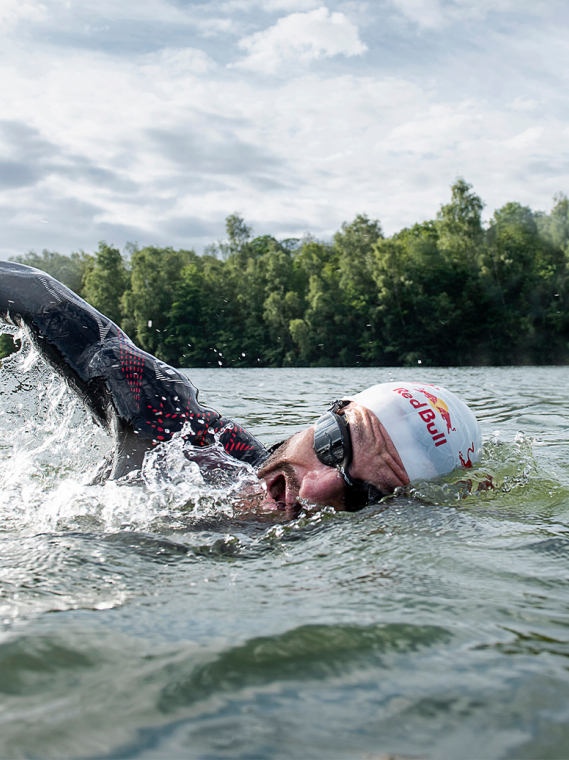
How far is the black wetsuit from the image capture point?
3.45 m

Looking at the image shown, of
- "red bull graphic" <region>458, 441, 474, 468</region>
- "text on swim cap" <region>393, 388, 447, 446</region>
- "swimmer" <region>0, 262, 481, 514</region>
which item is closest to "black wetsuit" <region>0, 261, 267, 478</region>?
"swimmer" <region>0, 262, 481, 514</region>

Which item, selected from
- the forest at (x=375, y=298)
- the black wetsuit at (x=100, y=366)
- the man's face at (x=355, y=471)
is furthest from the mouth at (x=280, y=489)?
the forest at (x=375, y=298)

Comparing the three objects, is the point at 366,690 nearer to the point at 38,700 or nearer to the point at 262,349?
the point at 38,700

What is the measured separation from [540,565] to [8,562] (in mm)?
2027

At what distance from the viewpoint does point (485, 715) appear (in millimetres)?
1386

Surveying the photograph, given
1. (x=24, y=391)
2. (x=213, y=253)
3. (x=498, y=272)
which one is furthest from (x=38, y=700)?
(x=213, y=253)

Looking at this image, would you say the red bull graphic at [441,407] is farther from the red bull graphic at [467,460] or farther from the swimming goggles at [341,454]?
the swimming goggles at [341,454]

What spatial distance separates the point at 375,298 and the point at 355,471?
5755 cm

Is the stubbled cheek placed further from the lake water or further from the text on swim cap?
the text on swim cap

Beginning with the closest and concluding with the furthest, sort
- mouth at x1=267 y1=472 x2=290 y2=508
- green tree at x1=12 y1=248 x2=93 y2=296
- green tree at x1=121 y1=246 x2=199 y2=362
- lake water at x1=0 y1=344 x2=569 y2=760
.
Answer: lake water at x1=0 y1=344 x2=569 y2=760 → mouth at x1=267 y1=472 x2=290 y2=508 → green tree at x1=121 y1=246 x2=199 y2=362 → green tree at x1=12 y1=248 x2=93 y2=296

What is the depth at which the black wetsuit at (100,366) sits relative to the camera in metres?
3.45

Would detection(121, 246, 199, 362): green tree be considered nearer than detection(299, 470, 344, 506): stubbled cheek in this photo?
No

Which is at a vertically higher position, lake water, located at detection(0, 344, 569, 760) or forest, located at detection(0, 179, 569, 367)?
forest, located at detection(0, 179, 569, 367)

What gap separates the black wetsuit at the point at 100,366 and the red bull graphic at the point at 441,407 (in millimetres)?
1349
